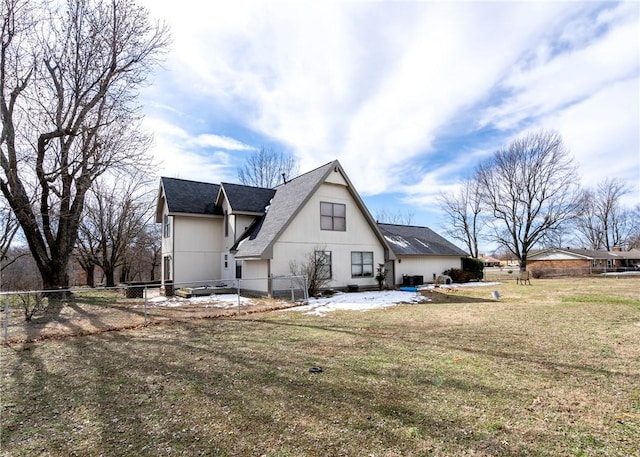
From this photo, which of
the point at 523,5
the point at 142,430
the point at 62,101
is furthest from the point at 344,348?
the point at 62,101

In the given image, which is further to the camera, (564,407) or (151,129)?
(151,129)

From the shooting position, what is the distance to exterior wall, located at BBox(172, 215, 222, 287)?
18844mm

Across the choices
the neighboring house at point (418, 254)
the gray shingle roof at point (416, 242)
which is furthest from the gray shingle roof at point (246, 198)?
the gray shingle roof at point (416, 242)

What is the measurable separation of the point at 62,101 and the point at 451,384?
18533 millimetres

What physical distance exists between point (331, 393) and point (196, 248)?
16.7 m

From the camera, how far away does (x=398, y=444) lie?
10.6 ft

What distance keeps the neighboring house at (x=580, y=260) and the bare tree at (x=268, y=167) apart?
31.1 meters

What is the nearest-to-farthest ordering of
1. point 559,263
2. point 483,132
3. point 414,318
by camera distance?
point 414,318 < point 483,132 < point 559,263

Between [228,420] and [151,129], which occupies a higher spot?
[151,129]

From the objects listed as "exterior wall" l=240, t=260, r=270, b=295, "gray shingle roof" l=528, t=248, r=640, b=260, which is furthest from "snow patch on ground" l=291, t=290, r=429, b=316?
"gray shingle roof" l=528, t=248, r=640, b=260

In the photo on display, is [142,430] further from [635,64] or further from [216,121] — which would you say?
[216,121]

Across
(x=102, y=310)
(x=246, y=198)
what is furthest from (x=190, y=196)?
(x=102, y=310)

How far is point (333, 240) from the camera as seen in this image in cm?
1781

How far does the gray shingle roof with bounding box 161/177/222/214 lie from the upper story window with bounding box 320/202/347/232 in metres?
6.63
